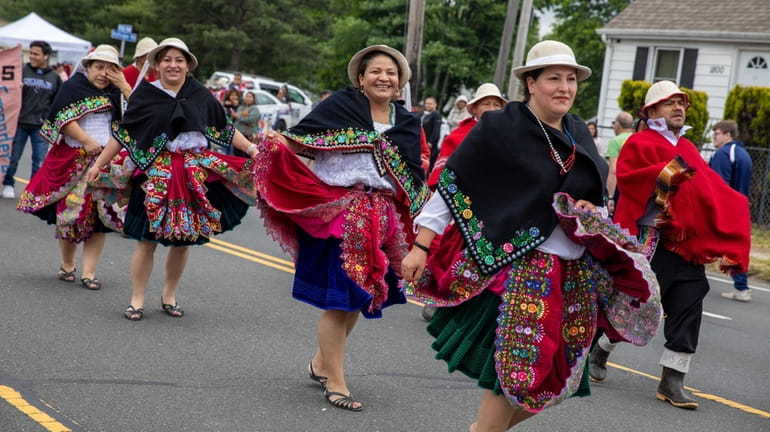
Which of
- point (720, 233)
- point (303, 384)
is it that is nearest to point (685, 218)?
point (720, 233)

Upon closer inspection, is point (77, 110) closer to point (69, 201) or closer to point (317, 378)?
point (69, 201)

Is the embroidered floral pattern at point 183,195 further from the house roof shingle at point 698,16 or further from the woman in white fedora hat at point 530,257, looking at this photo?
the house roof shingle at point 698,16

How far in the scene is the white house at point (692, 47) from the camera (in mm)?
23250

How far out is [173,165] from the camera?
6.67 m

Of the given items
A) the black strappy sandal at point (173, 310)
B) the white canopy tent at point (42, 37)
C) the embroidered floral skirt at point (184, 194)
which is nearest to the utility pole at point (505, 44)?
the embroidered floral skirt at point (184, 194)

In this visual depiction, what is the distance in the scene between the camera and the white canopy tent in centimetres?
3262

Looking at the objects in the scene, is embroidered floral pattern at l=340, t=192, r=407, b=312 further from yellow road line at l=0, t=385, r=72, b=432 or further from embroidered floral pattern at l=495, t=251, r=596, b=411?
yellow road line at l=0, t=385, r=72, b=432

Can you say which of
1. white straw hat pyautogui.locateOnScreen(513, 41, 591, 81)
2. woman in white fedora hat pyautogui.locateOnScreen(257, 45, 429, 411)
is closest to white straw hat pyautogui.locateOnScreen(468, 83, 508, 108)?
woman in white fedora hat pyautogui.locateOnScreen(257, 45, 429, 411)

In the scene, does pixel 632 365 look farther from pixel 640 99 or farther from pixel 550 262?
pixel 640 99

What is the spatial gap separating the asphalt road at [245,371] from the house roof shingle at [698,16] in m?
16.4

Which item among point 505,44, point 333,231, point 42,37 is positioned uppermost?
point 505,44

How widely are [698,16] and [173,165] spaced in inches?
822

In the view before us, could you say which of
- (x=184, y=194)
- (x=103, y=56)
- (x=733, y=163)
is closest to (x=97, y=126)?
(x=103, y=56)

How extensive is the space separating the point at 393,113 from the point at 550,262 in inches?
73.1
